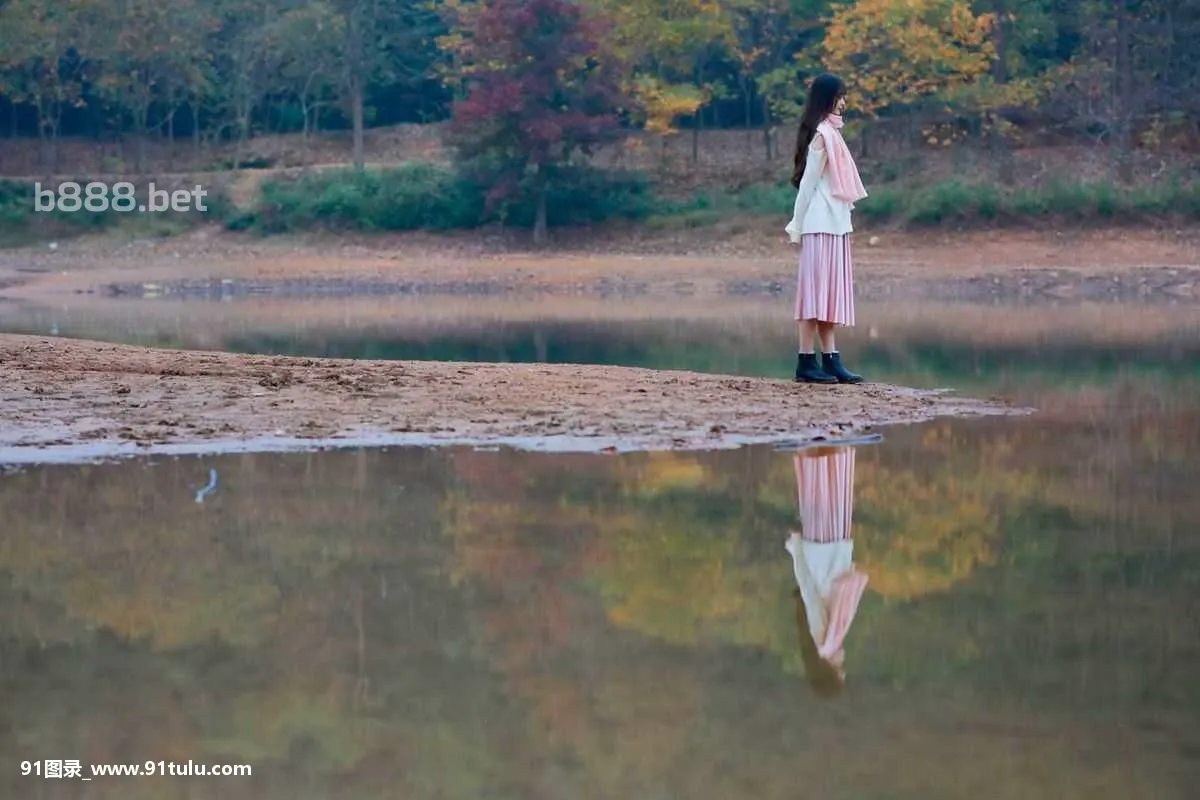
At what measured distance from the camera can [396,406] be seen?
1027 cm

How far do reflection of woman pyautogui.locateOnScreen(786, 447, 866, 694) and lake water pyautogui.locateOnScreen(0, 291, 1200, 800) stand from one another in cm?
3

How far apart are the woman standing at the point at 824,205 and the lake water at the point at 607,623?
6.69 feet

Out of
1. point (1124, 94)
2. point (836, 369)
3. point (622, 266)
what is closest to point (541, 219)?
point (622, 266)

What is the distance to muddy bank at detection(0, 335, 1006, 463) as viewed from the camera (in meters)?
9.06

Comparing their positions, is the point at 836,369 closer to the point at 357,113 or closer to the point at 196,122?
the point at 357,113

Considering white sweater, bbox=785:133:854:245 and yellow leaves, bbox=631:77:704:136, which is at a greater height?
yellow leaves, bbox=631:77:704:136

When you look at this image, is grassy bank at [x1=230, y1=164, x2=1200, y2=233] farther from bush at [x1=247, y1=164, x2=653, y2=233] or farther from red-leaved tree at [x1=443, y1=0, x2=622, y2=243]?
red-leaved tree at [x1=443, y1=0, x2=622, y2=243]

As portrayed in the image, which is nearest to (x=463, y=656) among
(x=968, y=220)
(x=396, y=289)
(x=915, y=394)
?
(x=915, y=394)

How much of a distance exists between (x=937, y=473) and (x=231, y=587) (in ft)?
11.4

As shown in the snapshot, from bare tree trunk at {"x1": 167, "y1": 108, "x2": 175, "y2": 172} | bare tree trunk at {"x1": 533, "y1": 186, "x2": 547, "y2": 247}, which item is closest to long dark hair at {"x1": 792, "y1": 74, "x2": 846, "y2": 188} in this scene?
bare tree trunk at {"x1": 533, "y1": 186, "x2": 547, "y2": 247}

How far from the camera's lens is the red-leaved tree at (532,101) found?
36.8m

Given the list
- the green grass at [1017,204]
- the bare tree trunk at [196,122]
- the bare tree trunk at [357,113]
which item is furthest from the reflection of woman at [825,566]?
the bare tree trunk at [196,122]

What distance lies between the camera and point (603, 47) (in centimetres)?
3938

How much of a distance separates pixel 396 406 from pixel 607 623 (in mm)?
5118
